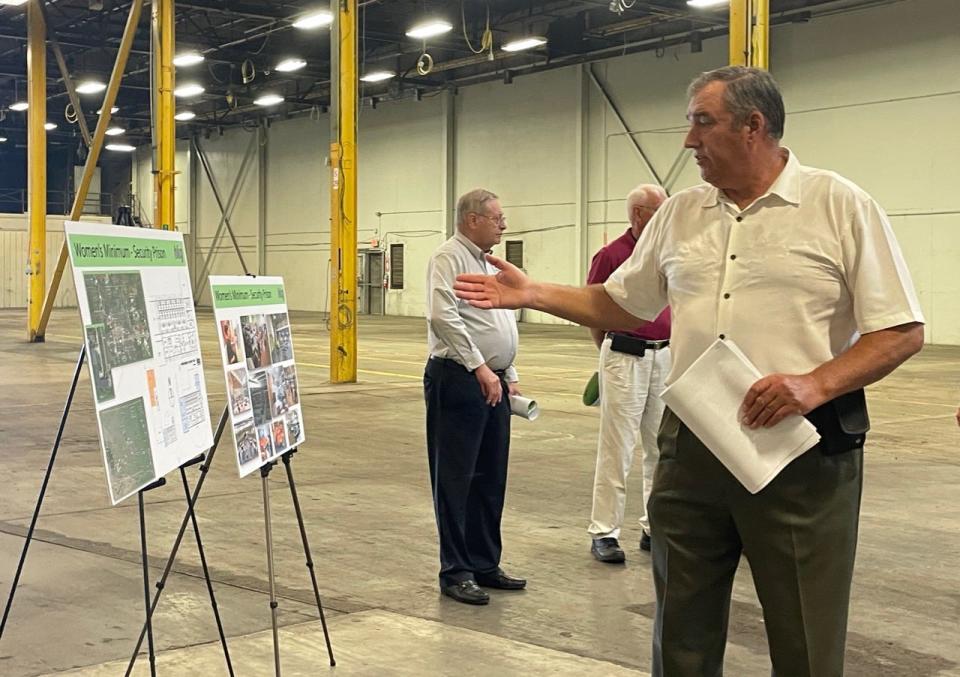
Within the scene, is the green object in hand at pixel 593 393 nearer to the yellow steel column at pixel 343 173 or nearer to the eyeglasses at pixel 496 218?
the eyeglasses at pixel 496 218

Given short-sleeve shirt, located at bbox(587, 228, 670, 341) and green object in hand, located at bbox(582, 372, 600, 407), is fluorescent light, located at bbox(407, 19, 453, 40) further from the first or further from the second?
short-sleeve shirt, located at bbox(587, 228, 670, 341)

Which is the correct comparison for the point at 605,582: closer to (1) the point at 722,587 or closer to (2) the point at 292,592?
(2) the point at 292,592

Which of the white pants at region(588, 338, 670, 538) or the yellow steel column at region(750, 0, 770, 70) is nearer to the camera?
the white pants at region(588, 338, 670, 538)

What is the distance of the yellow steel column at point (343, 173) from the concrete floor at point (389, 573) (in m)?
4.03

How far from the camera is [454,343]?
4973mm

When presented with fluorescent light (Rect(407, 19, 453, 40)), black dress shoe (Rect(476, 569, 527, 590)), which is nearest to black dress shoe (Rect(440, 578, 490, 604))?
black dress shoe (Rect(476, 569, 527, 590))

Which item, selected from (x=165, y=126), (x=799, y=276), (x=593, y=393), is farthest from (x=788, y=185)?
(x=165, y=126)

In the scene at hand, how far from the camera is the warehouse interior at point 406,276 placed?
4684 mm

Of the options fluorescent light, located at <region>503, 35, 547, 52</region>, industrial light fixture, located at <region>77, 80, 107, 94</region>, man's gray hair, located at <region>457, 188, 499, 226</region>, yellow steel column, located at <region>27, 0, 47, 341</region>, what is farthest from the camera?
industrial light fixture, located at <region>77, 80, 107, 94</region>

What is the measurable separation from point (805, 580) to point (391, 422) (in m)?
8.53

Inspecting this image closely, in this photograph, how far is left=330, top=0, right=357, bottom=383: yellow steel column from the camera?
14.3 m

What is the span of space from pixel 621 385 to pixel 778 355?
3002 mm

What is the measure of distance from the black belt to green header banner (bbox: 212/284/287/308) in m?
1.88

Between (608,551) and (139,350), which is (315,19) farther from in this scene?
(139,350)
